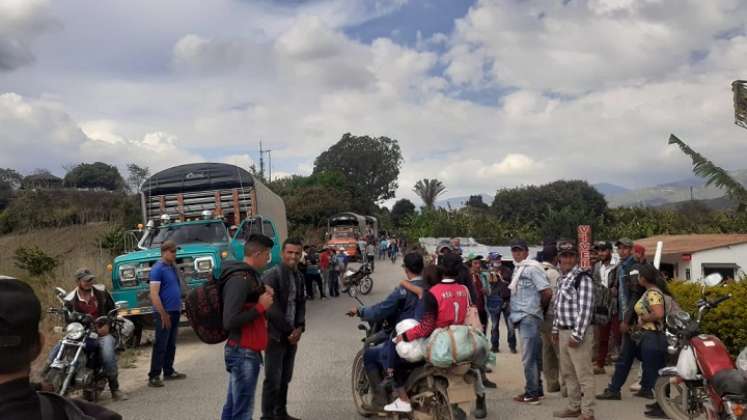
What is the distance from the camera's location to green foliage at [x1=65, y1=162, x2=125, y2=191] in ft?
195

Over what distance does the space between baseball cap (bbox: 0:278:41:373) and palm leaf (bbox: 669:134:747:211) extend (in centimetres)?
1067

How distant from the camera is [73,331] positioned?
7039 millimetres

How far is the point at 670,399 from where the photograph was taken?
6230 mm

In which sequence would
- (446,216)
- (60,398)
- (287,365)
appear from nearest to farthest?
(60,398)
(287,365)
(446,216)

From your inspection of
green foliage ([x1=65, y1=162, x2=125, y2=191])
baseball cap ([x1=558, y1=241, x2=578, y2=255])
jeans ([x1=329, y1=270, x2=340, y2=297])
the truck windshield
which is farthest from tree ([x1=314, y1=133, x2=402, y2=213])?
baseball cap ([x1=558, y1=241, x2=578, y2=255])

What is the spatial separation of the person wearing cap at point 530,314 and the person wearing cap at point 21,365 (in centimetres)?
579

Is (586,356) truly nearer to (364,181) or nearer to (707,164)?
(707,164)

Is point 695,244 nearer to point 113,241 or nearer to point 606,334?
point 606,334

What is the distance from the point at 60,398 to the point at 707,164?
1084 centimetres

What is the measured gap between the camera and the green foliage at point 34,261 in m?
15.1

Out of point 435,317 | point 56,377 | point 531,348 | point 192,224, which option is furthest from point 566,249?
point 192,224

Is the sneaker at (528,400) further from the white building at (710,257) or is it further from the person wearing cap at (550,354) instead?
the white building at (710,257)

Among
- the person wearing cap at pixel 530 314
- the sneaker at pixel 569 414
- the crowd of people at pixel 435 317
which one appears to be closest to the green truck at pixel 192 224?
the crowd of people at pixel 435 317

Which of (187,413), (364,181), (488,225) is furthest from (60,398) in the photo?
(364,181)
